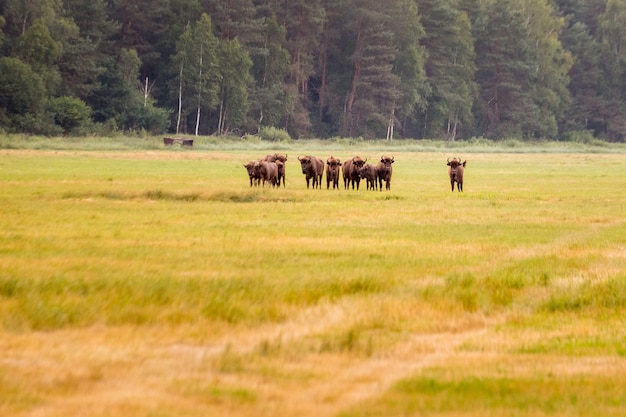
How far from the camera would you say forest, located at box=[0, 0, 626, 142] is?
2955 inches

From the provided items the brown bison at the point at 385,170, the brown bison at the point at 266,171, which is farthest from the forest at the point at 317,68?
the brown bison at the point at 385,170

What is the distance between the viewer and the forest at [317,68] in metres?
75.1

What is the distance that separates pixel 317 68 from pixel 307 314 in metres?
92.2

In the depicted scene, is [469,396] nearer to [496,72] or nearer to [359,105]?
[359,105]

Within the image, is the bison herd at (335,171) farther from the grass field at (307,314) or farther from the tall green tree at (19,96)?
the tall green tree at (19,96)

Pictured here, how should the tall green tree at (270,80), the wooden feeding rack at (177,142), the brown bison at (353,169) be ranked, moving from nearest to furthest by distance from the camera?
the brown bison at (353,169) < the wooden feeding rack at (177,142) < the tall green tree at (270,80)

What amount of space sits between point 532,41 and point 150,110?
5334cm

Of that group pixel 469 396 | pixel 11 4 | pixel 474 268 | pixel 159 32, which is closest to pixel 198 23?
pixel 159 32

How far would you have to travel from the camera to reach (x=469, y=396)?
325 inches

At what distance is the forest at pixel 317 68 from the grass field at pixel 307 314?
51.4 meters

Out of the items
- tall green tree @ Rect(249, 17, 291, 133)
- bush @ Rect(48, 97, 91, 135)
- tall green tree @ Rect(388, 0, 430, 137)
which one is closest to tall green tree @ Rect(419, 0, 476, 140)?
tall green tree @ Rect(388, 0, 430, 137)

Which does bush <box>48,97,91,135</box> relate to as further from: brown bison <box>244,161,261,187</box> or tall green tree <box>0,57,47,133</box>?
brown bison <box>244,161,261,187</box>

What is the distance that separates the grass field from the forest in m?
51.4

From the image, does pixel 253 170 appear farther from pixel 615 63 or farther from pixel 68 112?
pixel 615 63
